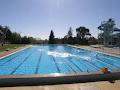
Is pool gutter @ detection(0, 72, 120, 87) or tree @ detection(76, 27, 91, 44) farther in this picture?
tree @ detection(76, 27, 91, 44)

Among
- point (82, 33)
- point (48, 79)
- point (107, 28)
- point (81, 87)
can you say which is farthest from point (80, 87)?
point (82, 33)

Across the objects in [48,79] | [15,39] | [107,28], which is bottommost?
[48,79]

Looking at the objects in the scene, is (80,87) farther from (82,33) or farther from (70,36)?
(82,33)

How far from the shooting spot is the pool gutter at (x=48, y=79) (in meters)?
6.56

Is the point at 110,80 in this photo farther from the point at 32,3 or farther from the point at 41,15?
the point at 41,15

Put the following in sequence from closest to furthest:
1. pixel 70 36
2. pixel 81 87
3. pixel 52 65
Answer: pixel 81 87 < pixel 52 65 < pixel 70 36

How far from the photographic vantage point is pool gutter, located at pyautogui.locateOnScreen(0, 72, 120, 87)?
21.5 ft

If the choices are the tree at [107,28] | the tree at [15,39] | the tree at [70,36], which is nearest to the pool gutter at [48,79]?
the tree at [107,28]

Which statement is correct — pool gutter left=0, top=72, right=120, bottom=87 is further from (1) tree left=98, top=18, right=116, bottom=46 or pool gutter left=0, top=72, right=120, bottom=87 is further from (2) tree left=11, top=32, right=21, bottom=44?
(2) tree left=11, top=32, right=21, bottom=44

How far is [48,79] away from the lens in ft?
22.4

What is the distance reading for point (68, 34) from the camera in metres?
47.7

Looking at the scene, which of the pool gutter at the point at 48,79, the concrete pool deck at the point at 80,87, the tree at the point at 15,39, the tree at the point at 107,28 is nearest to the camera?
the concrete pool deck at the point at 80,87

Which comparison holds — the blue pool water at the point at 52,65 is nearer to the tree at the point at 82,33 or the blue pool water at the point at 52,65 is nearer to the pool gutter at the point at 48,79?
the pool gutter at the point at 48,79

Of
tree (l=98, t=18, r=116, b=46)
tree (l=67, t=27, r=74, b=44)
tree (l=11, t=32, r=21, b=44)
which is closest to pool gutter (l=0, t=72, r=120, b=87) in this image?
tree (l=98, t=18, r=116, b=46)
